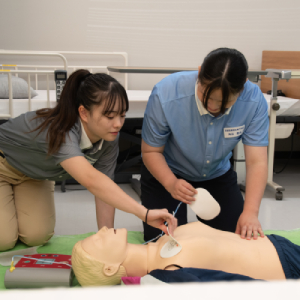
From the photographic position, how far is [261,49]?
406cm

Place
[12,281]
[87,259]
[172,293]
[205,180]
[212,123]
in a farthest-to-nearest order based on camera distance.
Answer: [205,180] → [212,123] → [12,281] → [87,259] → [172,293]

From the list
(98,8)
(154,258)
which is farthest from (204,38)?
(154,258)

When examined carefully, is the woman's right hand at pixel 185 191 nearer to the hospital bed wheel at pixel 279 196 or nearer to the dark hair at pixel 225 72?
the dark hair at pixel 225 72

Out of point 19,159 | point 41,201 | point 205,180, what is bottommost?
point 41,201

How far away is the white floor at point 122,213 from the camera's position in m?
2.13

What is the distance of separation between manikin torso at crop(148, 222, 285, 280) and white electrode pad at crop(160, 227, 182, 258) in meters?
0.01

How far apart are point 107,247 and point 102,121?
45 centimetres

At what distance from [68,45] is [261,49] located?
2.21m

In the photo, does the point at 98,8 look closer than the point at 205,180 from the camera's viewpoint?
No

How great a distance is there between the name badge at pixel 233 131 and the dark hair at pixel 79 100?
1.52ft

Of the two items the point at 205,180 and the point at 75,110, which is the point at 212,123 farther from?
the point at 75,110

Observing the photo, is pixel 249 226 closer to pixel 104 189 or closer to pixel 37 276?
pixel 104 189

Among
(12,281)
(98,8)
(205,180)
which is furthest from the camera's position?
(98,8)

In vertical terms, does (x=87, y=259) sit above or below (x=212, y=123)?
below
